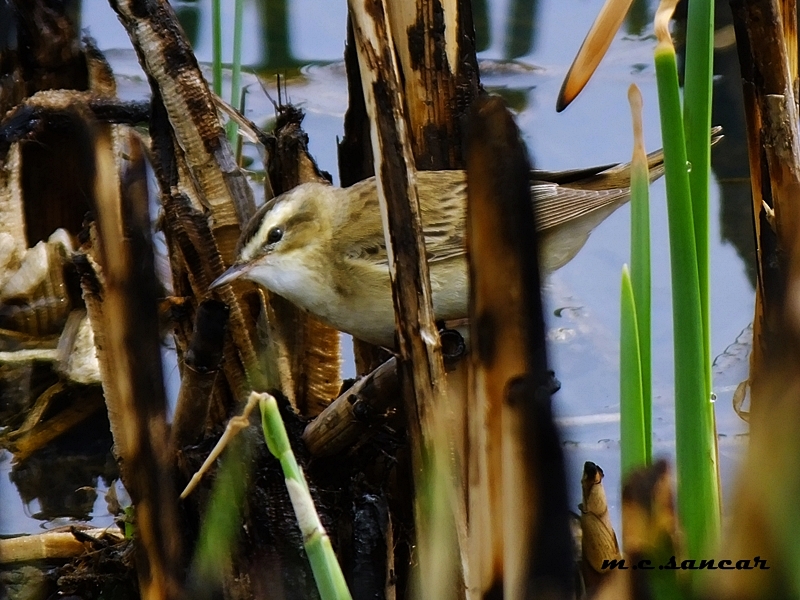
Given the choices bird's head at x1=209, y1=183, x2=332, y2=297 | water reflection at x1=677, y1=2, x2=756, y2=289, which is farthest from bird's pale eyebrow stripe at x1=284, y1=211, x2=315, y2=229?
water reflection at x1=677, y1=2, x2=756, y2=289

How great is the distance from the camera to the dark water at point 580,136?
3383 mm

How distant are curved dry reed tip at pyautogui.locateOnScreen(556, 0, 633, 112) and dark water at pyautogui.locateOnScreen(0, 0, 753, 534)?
1276 mm

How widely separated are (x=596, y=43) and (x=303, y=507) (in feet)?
3.23

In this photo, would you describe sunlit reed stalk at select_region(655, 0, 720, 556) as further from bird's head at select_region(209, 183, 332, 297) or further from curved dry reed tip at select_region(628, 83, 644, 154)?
bird's head at select_region(209, 183, 332, 297)

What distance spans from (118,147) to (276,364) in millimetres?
1159

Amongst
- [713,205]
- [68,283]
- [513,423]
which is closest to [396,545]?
[513,423]

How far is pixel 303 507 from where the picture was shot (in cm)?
127

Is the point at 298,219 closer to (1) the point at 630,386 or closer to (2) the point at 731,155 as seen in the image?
(1) the point at 630,386

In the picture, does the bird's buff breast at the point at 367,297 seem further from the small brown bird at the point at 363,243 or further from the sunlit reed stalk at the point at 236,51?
the sunlit reed stalk at the point at 236,51

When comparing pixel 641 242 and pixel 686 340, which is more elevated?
pixel 641 242

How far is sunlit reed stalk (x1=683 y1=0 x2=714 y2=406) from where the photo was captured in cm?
143

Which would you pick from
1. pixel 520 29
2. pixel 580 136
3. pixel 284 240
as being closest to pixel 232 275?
pixel 284 240

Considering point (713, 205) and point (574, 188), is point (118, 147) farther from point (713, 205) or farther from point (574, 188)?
point (713, 205)

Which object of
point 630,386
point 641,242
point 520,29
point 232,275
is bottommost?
point 232,275
